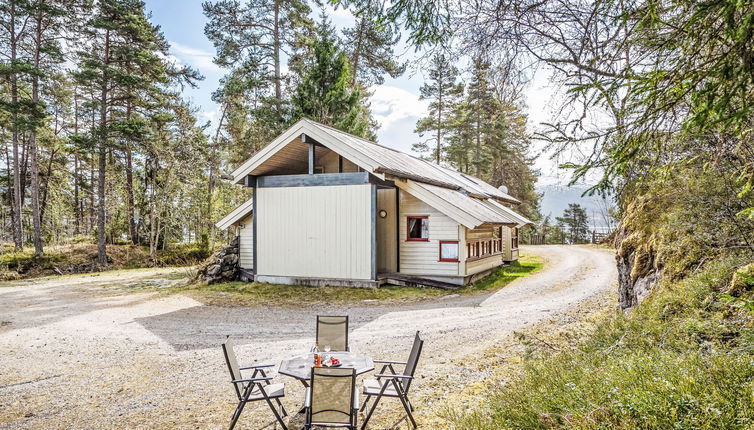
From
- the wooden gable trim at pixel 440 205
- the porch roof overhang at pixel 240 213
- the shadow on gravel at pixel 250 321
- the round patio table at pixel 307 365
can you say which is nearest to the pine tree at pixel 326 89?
the porch roof overhang at pixel 240 213

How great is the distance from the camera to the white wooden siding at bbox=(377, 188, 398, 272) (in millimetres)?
14555

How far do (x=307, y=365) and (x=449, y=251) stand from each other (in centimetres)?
938

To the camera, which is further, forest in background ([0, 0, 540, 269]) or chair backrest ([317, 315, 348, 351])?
forest in background ([0, 0, 540, 269])

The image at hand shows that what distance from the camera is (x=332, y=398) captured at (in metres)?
3.88

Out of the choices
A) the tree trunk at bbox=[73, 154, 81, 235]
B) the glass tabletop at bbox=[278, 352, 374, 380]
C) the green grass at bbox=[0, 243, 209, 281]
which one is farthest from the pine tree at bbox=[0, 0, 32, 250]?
the glass tabletop at bbox=[278, 352, 374, 380]

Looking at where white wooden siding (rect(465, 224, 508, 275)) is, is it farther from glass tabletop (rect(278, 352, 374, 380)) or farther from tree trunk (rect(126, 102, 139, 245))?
tree trunk (rect(126, 102, 139, 245))

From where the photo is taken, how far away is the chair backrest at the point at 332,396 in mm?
3816

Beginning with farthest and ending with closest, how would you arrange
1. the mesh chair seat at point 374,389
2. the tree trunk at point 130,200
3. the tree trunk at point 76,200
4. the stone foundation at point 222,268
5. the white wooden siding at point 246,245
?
1. the tree trunk at point 76,200
2. the tree trunk at point 130,200
3. the white wooden siding at point 246,245
4. the stone foundation at point 222,268
5. the mesh chair seat at point 374,389

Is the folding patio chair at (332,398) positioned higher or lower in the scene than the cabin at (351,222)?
lower

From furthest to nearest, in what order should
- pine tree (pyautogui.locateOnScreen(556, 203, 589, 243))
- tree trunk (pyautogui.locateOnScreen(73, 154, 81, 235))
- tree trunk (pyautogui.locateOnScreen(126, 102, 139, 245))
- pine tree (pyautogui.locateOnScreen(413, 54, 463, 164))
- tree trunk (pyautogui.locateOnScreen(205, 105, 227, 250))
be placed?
pine tree (pyautogui.locateOnScreen(556, 203, 589, 243)) → pine tree (pyautogui.locateOnScreen(413, 54, 463, 164)) → tree trunk (pyautogui.locateOnScreen(73, 154, 81, 235)) → tree trunk (pyautogui.locateOnScreen(205, 105, 227, 250)) → tree trunk (pyautogui.locateOnScreen(126, 102, 139, 245))

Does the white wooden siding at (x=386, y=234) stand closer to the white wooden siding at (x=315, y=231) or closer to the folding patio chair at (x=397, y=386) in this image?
the white wooden siding at (x=315, y=231)

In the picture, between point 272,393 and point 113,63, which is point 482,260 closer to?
point 272,393

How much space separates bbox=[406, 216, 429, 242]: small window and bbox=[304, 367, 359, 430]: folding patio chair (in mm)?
10260

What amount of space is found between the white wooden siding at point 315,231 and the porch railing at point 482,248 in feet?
11.8
